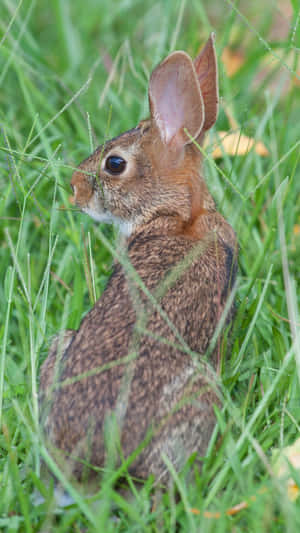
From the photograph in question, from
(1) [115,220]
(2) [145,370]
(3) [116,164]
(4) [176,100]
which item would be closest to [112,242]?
(1) [115,220]

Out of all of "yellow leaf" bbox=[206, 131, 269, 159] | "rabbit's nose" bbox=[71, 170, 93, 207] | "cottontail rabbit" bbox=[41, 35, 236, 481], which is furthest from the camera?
"yellow leaf" bbox=[206, 131, 269, 159]

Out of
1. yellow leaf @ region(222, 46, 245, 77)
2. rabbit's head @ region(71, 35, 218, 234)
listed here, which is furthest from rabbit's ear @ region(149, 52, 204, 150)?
yellow leaf @ region(222, 46, 245, 77)

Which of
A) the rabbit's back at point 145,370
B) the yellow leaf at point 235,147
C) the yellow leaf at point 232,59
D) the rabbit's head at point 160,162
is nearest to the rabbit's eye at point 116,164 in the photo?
the rabbit's head at point 160,162

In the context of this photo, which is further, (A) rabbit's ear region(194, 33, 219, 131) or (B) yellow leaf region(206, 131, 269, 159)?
(B) yellow leaf region(206, 131, 269, 159)

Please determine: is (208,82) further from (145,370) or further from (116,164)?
(145,370)

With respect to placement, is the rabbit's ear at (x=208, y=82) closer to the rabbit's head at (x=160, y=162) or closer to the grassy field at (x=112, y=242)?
the rabbit's head at (x=160, y=162)

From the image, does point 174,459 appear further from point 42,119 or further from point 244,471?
point 42,119

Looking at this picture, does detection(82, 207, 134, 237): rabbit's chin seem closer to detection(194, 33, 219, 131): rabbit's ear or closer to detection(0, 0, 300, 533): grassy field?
detection(0, 0, 300, 533): grassy field
